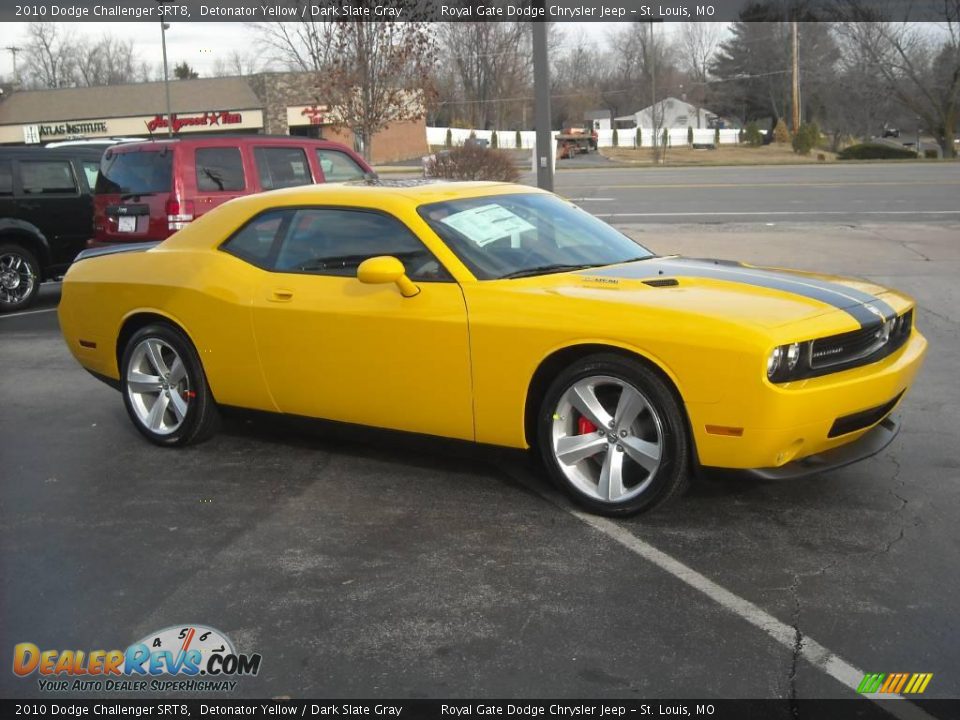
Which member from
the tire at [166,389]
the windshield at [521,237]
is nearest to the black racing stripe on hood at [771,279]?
the windshield at [521,237]

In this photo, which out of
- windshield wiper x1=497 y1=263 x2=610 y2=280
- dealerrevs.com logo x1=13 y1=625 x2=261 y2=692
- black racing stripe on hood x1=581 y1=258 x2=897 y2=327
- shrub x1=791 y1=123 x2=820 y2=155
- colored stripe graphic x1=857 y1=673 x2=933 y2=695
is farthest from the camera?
shrub x1=791 y1=123 x2=820 y2=155

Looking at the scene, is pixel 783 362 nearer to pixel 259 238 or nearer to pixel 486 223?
pixel 486 223

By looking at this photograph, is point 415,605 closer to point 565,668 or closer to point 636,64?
point 565,668

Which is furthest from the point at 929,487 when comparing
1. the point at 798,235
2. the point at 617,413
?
the point at 798,235

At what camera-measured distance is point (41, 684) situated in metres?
3.55

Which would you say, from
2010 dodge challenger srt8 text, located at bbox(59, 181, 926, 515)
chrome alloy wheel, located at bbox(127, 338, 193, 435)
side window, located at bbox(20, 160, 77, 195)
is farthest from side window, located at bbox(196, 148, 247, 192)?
chrome alloy wheel, located at bbox(127, 338, 193, 435)

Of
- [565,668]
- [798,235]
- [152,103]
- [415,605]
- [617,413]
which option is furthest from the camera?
[152,103]

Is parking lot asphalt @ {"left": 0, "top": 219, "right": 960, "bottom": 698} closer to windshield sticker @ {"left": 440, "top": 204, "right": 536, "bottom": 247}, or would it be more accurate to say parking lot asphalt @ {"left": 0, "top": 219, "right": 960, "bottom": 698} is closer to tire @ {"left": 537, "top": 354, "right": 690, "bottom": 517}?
tire @ {"left": 537, "top": 354, "right": 690, "bottom": 517}

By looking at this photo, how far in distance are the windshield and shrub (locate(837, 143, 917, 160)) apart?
46.6 metres

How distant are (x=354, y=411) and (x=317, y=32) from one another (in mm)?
17287

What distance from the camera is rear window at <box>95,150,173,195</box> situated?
37.1 feet

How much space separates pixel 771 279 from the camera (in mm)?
5246

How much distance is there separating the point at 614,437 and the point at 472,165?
14.0 m

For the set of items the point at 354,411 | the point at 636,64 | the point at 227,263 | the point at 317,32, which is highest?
the point at 636,64
